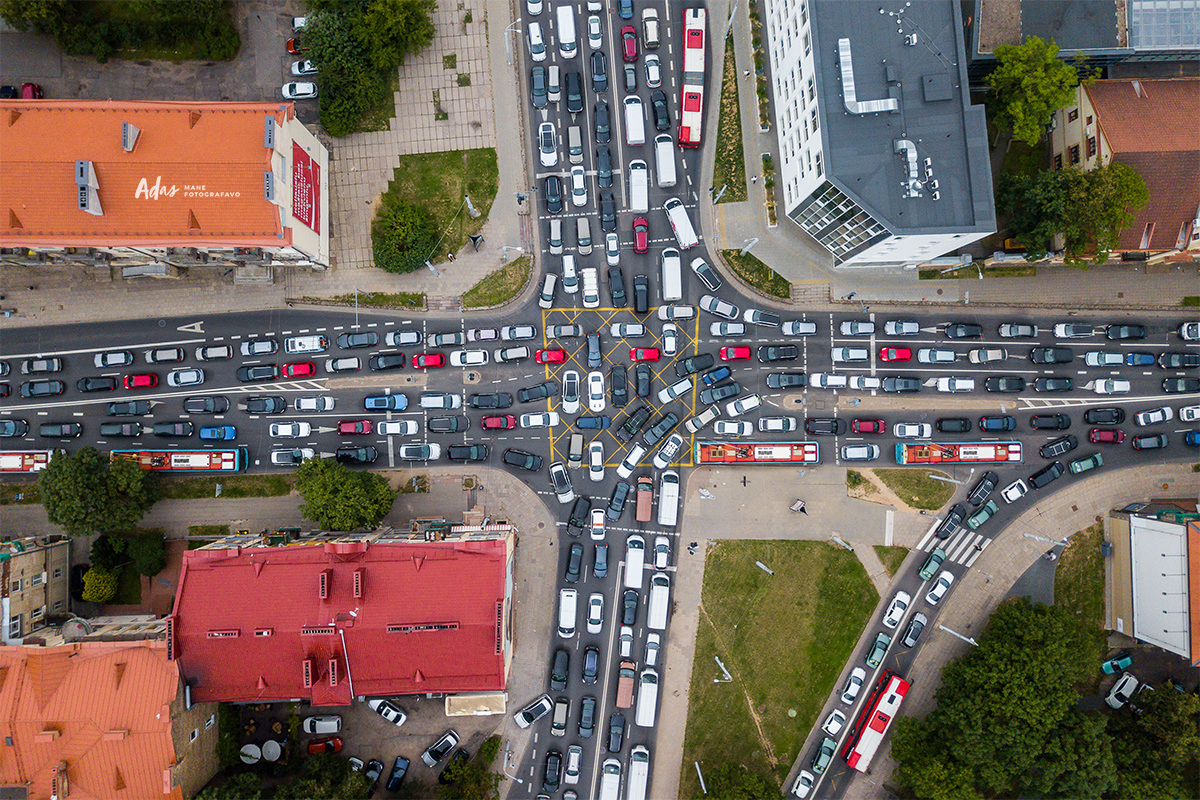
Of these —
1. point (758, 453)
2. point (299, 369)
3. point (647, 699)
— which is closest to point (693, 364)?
point (758, 453)

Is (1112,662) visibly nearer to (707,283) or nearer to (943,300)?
(943,300)

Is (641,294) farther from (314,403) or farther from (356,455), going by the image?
(314,403)

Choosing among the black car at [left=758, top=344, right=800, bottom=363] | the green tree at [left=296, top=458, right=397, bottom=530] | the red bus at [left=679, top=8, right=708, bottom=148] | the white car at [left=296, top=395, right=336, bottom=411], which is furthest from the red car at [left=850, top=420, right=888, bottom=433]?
the white car at [left=296, top=395, right=336, bottom=411]

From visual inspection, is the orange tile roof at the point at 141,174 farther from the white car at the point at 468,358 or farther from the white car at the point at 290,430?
the white car at the point at 468,358

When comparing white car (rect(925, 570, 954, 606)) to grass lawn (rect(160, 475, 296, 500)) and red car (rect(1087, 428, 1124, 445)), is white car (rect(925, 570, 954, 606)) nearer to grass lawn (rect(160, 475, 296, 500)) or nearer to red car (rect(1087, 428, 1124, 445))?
red car (rect(1087, 428, 1124, 445))

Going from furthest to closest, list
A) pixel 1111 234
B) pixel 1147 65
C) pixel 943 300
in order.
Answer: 1. pixel 943 300
2. pixel 1147 65
3. pixel 1111 234

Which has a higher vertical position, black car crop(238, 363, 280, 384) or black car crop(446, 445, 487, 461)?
black car crop(238, 363, 280, 384)

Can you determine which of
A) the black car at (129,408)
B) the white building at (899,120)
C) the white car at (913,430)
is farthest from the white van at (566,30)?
the black car at (129,408)

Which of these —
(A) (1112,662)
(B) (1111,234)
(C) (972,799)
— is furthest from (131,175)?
(A) (1112,662)
